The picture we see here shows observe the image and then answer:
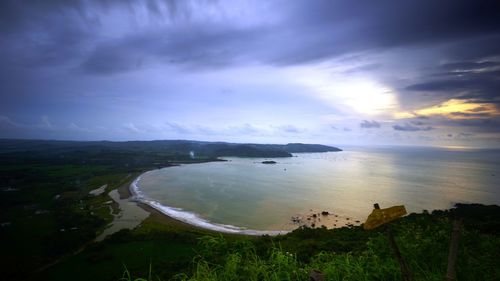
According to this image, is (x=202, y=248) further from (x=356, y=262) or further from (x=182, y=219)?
(x=182, y=219)

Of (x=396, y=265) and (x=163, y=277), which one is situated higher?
(x=396, y=265)

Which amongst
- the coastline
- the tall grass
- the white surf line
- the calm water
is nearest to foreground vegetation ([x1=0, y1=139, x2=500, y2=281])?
the tall grass

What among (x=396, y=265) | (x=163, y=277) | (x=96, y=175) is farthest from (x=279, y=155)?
(x=396, y=265)

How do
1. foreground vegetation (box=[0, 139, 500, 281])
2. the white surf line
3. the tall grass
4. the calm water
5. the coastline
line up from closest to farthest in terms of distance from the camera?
Answer: 1. the tall grass
2. foreground vegetation (box=[0, 139, 500, 281])
3. the white surf line
4. the coastline
5. the calm water

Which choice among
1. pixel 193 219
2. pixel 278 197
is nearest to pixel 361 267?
pixel 193 219

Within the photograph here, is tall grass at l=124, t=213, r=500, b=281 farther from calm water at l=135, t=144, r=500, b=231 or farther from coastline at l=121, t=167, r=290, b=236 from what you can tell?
calm water at l=135, t=144, r=500, b=231

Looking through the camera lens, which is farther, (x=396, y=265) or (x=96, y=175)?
(x=96, y=175)

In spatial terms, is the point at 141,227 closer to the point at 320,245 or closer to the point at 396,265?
the point at 320,245

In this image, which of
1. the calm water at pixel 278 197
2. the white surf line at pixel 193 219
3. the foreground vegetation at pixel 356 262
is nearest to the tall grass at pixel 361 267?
the foreground vegetation at pixel 356 262

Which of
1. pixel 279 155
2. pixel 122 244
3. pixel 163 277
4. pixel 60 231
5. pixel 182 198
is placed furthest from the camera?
pixel 279 155
